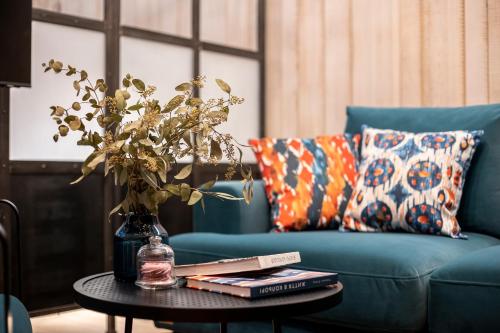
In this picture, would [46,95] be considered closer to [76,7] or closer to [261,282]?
[76,7]

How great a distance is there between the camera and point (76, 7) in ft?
10.0

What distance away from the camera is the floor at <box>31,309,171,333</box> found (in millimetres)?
2693

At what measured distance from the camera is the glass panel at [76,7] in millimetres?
2951

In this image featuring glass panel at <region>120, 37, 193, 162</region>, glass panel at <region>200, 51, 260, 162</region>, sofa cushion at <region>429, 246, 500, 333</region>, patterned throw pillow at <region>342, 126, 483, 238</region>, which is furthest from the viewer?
glass panel at <region>200, 51, 260, 162</region>

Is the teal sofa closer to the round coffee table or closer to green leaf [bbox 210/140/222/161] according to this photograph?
the round coffee table

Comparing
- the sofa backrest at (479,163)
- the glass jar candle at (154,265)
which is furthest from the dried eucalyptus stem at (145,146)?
the sofa backrest at (479,163)

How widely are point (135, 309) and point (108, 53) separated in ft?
A: 7.07

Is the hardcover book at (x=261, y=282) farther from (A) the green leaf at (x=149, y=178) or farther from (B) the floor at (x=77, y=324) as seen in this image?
(B) the floor at (x=77, y=324)

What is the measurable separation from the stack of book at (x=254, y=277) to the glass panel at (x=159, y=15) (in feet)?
6.78

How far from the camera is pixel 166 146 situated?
1519 mm

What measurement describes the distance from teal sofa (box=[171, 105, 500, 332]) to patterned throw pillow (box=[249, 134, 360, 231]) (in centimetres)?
9

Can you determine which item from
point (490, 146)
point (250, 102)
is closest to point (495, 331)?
point (490, 146)

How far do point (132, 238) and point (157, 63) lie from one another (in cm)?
206

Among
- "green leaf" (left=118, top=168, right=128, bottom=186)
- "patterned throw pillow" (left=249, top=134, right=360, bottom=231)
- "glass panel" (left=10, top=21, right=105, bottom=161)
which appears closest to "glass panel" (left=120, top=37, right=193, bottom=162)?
"glass panel" (left=10, top=21, right=105, bottom=161)
